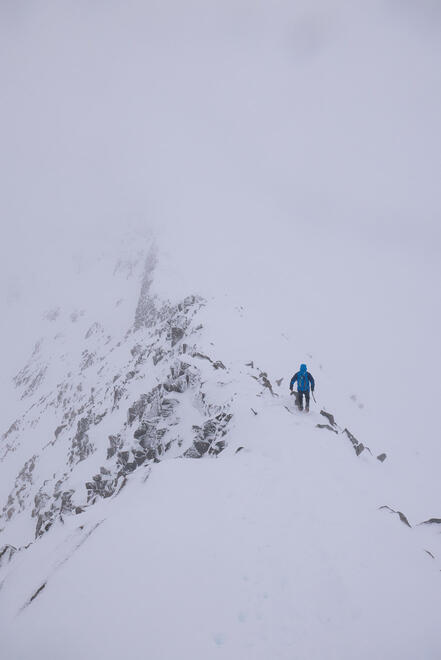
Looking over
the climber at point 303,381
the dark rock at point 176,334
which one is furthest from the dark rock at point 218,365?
the dark rock at point 176,334

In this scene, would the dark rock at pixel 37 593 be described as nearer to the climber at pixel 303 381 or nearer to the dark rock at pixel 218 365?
the climber at pixel 303 381

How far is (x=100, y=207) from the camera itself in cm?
15512

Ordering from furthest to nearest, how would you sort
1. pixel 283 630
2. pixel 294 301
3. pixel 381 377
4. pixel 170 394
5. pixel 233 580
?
pixel 294 301 → pixel 381 377 → pixel 170 394 → pixel 233 580 → pixel 283 630

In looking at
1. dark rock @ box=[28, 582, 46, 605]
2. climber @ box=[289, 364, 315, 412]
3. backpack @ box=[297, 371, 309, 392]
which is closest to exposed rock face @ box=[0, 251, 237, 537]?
climber @ box=[289, 364, 315, 412]

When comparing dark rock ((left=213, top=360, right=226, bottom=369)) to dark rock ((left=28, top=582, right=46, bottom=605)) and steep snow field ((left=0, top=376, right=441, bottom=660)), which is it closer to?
steep snow field ((left=0, top=376, right=441, bottom=660))

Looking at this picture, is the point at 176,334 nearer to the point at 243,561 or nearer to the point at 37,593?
the point at 37,593

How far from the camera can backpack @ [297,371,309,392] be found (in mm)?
15766

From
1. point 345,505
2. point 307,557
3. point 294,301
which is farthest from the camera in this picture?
point 294,301

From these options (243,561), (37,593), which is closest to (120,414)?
(37,593)

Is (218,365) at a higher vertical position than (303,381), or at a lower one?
lower

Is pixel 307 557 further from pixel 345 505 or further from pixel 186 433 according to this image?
pixel 186 433

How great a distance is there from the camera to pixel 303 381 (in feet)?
52.0

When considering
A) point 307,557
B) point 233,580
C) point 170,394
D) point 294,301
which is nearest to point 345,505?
point 307,557

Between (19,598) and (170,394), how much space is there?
14.7 metres
